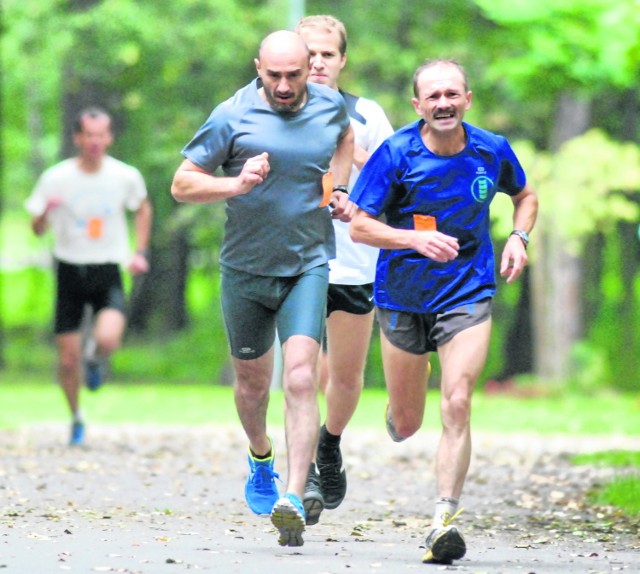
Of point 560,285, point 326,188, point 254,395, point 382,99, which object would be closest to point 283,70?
point 326,188

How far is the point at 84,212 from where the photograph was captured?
505 inches

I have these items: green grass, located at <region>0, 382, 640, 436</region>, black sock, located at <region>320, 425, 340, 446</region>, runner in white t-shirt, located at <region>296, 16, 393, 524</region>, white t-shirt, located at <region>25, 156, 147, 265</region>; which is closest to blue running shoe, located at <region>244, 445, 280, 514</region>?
runner in white t-shirt, located at <region>296, 16, 393, 524</region>

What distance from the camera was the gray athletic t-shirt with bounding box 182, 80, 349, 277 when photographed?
7234 millimetres

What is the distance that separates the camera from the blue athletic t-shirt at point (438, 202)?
7.30 metres

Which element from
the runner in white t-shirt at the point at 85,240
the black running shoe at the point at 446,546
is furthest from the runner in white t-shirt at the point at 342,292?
the runner in white t-shirt at the point at 85,240

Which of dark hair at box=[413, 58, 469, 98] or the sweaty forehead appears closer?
the sweaty forehead

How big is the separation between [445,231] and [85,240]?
5964mm

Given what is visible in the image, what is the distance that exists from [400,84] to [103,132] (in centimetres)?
1790

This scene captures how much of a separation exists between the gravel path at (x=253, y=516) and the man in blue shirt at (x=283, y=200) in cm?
57

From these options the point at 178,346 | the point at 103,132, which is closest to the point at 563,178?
the point at 103,132

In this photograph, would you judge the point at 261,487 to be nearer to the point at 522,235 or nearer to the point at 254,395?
the point at 254,395

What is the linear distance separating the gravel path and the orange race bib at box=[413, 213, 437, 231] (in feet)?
4.67

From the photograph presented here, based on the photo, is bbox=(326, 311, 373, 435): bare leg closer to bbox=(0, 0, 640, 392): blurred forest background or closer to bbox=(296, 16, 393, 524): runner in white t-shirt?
bbox=(296, 16, 393, 524): runner in white t-shirt

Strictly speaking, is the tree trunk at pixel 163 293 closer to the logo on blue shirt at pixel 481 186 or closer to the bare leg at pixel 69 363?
the bare leg at pixel 69 363
